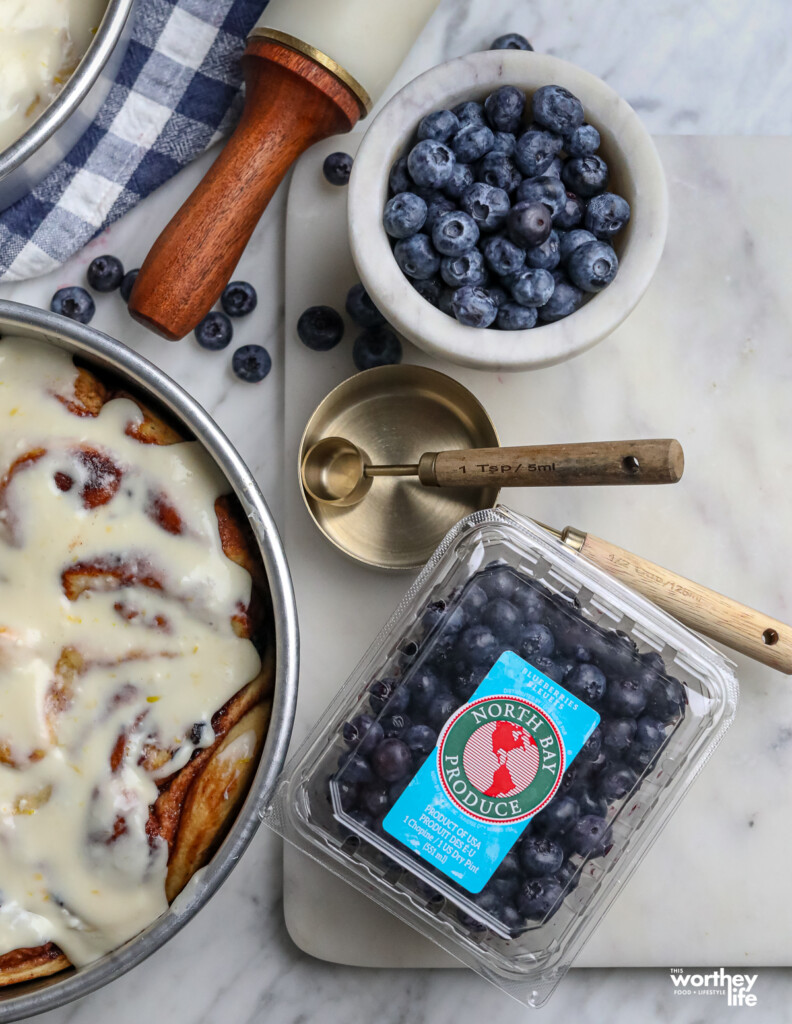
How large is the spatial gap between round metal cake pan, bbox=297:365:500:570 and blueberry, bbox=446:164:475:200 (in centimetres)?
29

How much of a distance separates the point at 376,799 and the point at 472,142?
986 mm

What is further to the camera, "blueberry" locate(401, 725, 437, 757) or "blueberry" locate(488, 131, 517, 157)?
"blueberry" locate(488, 131, 517, 157)

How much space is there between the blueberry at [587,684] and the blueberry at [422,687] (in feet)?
0.62

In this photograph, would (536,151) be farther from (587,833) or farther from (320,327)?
(587,833)

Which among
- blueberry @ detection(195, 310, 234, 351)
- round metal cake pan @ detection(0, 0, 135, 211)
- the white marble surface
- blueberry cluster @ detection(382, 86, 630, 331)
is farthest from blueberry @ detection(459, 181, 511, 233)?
round metal cake pan @ detection(0, 0, 135, 211)

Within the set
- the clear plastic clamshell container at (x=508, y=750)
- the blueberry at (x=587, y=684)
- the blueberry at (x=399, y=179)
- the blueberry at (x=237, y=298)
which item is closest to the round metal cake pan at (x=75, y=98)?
the blueberry at (x=237, y=298)

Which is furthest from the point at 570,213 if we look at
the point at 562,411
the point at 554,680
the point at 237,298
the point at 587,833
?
the point at 587,833

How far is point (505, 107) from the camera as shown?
4.57 ft

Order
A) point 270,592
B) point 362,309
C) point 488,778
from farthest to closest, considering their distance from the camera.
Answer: point 362,309 → point 270,592 → point 488,778

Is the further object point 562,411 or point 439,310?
point 562,411

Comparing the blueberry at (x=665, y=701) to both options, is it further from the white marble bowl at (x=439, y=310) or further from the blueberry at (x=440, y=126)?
the blueberry at (x=440, y=126)

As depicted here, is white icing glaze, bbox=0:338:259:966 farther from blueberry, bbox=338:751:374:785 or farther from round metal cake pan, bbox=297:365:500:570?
round metal cake pan, bbox=297:365:500:570

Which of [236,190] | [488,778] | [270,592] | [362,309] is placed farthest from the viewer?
[362,309]

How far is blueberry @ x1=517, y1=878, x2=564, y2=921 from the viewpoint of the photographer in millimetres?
1259
